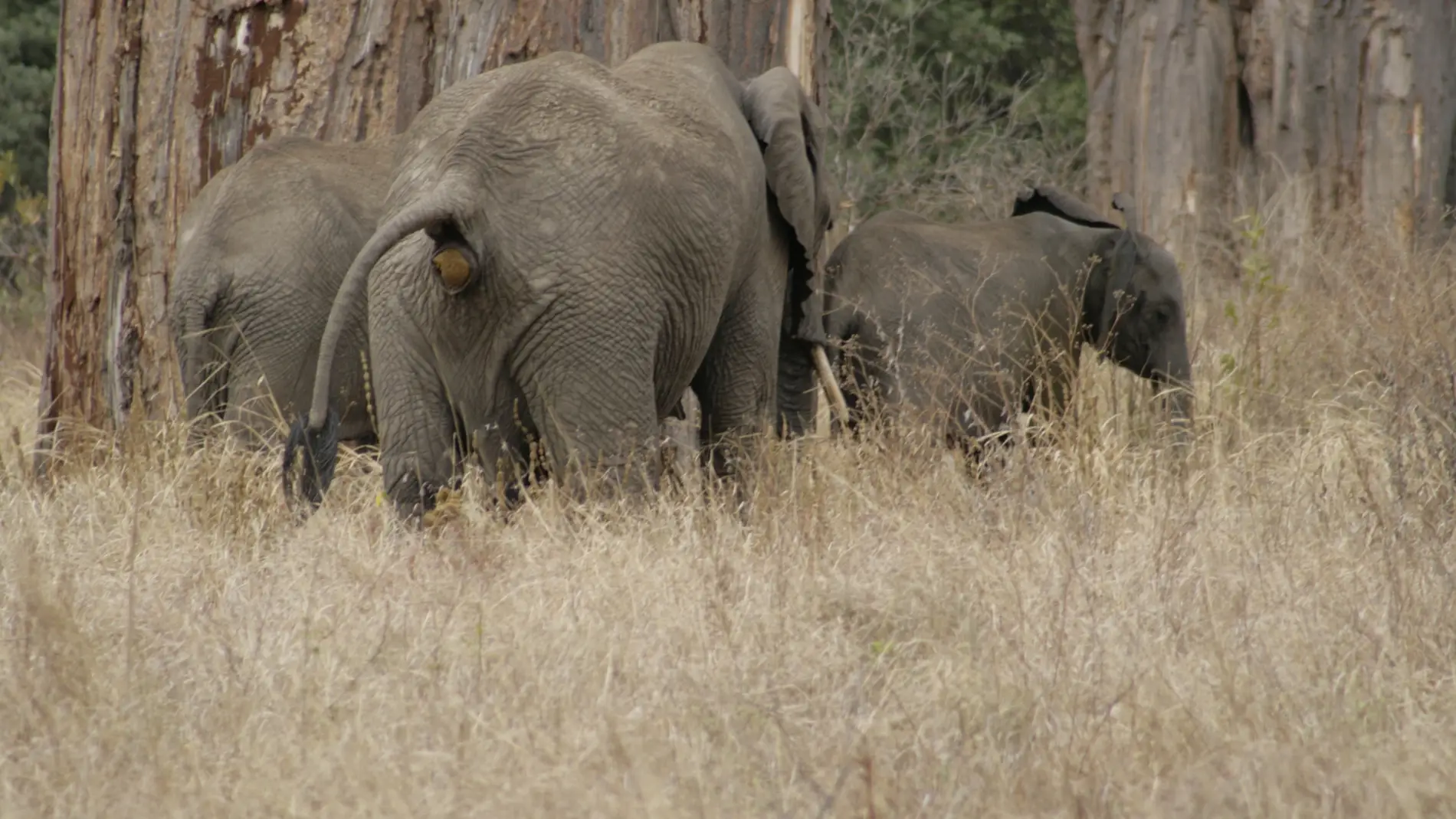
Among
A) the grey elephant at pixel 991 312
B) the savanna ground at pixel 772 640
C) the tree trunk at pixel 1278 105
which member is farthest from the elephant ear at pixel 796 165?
the tree trunk at pixel 1278 105

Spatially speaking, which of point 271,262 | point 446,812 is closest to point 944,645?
point 446,812

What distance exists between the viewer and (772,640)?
164 inches

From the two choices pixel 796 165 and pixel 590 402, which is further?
pixel 796 165

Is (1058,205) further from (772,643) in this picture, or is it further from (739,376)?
(772,643)

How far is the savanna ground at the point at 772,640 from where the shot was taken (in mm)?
3336

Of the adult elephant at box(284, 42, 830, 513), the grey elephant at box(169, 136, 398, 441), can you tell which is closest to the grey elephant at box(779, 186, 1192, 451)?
the adult elephant at box(284, 42, 830, 513)

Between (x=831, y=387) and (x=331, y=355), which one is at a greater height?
(x=331, y=355)

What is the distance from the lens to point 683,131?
5.42 m

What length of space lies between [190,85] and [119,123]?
1.29 feet

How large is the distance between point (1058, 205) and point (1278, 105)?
6.04 metres

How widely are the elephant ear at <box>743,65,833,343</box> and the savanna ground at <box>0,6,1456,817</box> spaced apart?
2.09 feet

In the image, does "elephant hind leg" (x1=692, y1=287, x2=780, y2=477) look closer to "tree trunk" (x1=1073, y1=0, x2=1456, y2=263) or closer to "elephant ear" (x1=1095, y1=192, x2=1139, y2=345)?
"elephant ear" (x1=1095, y1=192, x2=1139, y2=345)

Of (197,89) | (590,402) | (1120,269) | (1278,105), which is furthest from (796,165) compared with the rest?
(1278,105)

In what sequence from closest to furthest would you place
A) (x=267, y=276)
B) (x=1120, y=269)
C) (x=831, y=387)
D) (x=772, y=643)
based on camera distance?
(x=772, y=643) → (x=267, y=276) → (x=831, y=387) → (x=1120, y=269)
